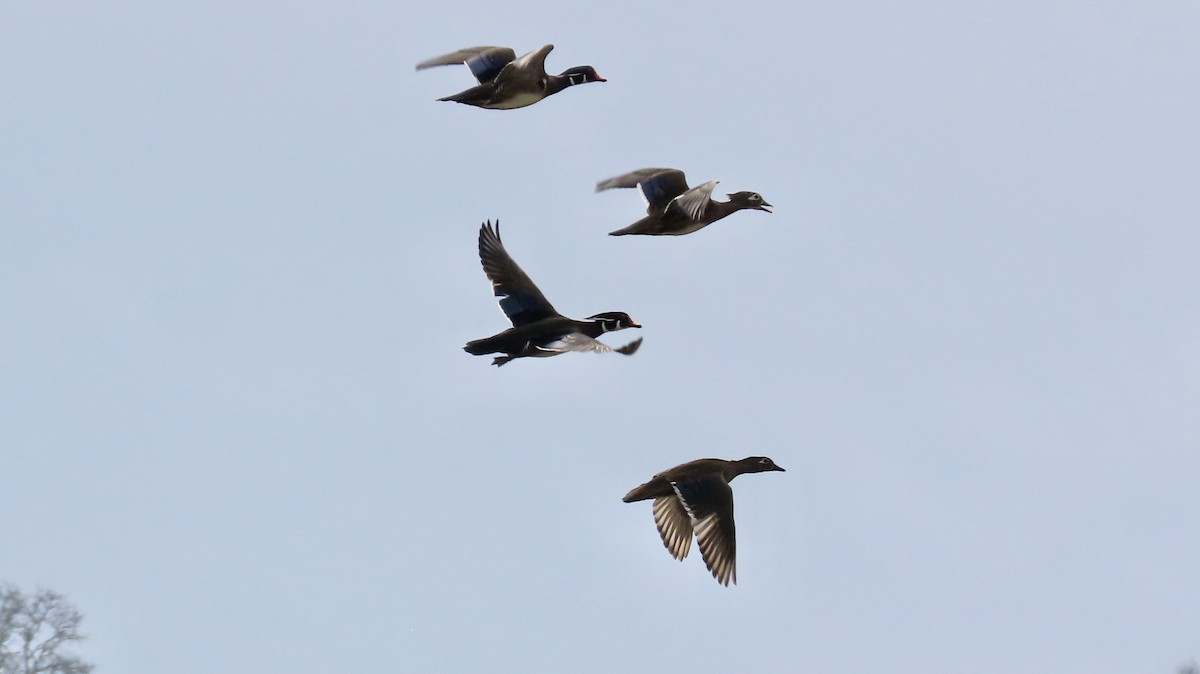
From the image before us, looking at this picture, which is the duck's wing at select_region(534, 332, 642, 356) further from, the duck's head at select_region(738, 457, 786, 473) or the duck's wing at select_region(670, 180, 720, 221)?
the duck's head at select_region(738, 457, 786, 473)

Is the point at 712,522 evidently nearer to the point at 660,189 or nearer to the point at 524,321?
the point at 524,321

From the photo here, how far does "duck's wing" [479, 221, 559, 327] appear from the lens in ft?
57.9

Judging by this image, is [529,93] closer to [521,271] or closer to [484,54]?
[484,54]

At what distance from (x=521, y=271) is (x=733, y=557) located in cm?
352

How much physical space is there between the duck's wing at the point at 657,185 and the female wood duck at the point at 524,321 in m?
1.17

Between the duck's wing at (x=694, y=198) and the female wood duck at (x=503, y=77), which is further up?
the female wood duck at (x=503, y=77)

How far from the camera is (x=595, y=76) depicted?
63.6 ft

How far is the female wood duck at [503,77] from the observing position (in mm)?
18188

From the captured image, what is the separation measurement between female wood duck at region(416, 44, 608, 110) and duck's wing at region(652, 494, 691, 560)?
4.38 m

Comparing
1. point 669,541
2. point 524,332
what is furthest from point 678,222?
point 669,541

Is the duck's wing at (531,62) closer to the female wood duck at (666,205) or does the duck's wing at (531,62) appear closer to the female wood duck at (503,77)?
the female wood duck at (503,77)

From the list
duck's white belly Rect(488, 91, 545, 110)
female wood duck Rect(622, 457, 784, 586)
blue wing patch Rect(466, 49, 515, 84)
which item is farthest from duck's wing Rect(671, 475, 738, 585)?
blue wing patch Rect(466, 49, 515, 84)

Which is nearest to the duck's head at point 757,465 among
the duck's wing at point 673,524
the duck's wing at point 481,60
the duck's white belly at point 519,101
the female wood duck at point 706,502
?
the female wood duck at point 706,502

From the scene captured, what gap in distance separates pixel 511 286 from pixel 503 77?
2.14 m
